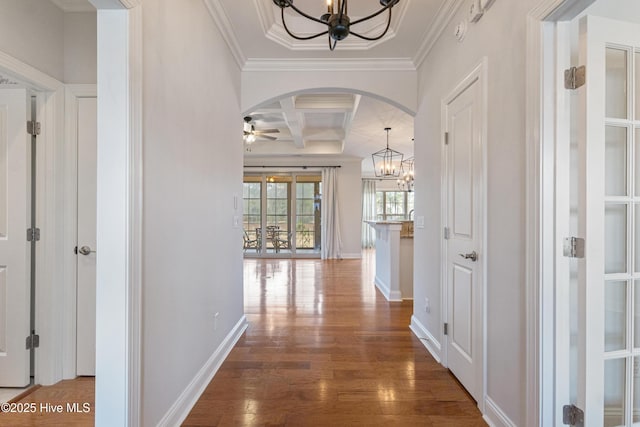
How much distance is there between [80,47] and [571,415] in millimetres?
3773

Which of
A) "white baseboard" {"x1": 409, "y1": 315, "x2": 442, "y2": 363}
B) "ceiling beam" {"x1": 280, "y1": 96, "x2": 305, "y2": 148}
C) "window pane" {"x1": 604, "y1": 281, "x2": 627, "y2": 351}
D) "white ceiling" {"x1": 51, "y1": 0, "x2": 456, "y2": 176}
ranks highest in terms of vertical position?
"ceiling beam" {"x1": 280, "y1": 96, "x2": 305, "y2": 148}

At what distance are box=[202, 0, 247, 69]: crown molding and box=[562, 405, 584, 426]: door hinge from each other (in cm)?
319

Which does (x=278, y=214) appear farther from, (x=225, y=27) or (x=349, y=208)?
(x=225, y=27)

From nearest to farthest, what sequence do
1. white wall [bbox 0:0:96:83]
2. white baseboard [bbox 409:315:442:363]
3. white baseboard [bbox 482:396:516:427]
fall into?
white baseboard [bbox 482:396:516:427]
white wall [bbox 0:0:96:83]
white baseboard [bbox 409:315:442:363]

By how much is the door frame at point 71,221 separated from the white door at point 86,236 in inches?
1.0

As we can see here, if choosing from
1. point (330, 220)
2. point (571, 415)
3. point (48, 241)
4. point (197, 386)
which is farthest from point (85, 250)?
point (330, 220)

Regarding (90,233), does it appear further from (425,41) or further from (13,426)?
(425,41)

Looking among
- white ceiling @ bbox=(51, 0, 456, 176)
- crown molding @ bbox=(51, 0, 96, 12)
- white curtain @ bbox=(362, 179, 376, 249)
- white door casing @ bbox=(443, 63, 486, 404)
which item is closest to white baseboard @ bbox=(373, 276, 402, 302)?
white door casing @ bbox=(443, 63, 486, 404)

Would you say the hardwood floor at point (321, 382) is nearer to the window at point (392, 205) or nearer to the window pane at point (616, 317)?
the window pane at point (616, 317)

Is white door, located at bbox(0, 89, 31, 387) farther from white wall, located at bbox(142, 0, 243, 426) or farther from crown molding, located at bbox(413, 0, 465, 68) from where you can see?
crown molding, located at bbox(413, 0, 465, 68)

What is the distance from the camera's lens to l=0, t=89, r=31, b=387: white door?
2107 mm

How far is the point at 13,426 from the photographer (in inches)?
68.8

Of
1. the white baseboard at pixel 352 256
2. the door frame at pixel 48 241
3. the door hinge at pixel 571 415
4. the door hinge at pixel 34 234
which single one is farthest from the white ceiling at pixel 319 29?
the white baseboard at pixel 352 256

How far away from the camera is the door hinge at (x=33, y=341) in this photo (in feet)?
7.03
